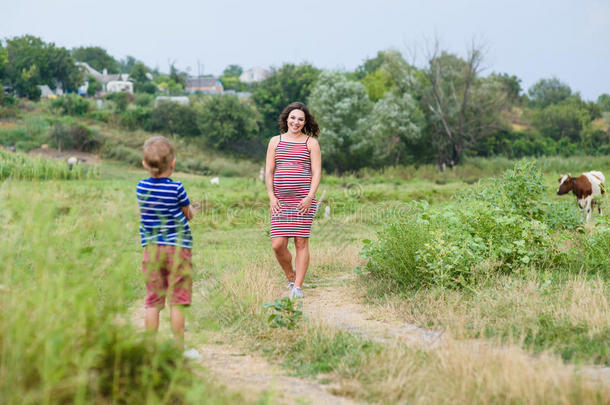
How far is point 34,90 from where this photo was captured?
41312 mm

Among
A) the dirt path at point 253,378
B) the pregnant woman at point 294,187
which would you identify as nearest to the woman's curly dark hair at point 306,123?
the pregnant woman at point 294,187

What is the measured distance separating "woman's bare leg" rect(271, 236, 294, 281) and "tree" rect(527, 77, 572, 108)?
61.2 metres

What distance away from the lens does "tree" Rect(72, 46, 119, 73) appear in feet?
262

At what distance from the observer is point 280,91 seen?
44031 mm

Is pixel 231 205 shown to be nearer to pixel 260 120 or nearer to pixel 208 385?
pixel 208 385

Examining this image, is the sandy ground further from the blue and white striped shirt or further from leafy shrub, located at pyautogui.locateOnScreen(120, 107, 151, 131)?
leafy shrub, located at pyautogui.locateOnScreen(120, 107, 151, 131)

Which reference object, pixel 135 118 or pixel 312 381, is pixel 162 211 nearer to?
pixel 312 381

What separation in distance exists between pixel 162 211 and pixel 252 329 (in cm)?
133

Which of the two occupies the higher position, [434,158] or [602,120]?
[602,120]

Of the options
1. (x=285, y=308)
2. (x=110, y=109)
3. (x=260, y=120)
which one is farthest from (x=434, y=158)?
(x=285, y=308)

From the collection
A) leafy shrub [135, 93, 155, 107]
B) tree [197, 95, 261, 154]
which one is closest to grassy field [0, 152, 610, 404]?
tree [197, 95, 261, 154]

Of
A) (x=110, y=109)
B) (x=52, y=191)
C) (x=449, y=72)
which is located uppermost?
(x=449, y=72)

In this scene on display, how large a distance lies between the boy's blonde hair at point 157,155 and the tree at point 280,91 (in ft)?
126

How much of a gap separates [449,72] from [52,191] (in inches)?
1433
